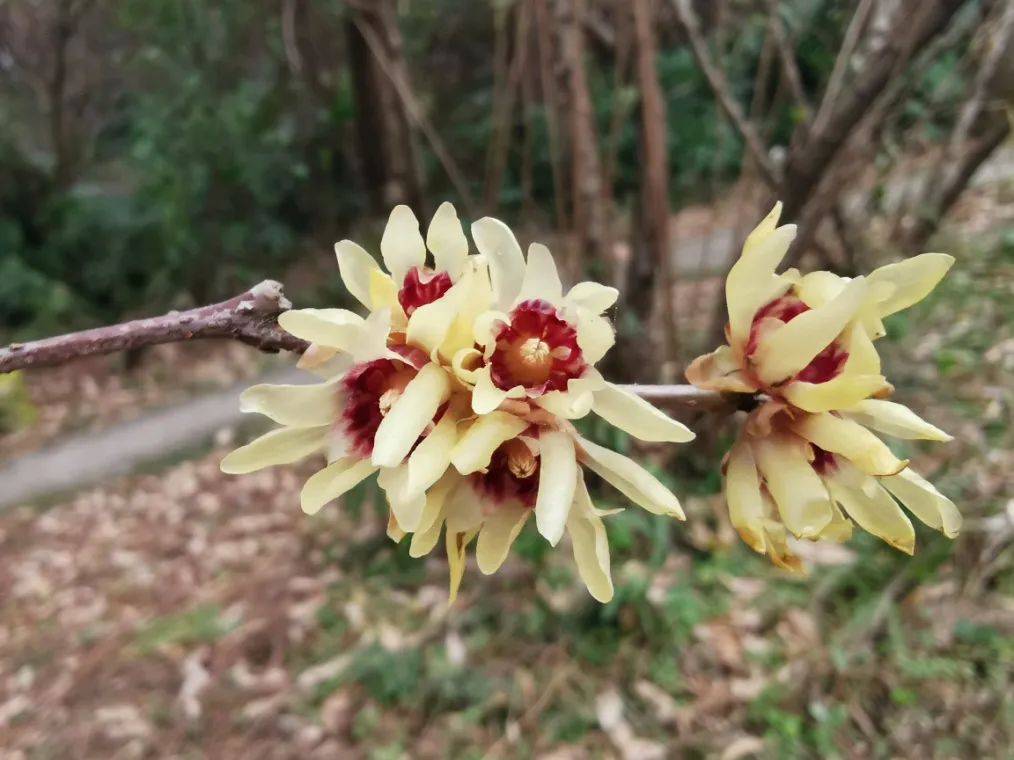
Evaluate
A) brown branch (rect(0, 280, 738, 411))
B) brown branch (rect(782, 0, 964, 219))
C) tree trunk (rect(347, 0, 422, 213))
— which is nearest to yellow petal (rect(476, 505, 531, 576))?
brown branch (rect(0, 280, 738, 411))

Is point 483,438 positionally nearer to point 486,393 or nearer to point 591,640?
point 486,393

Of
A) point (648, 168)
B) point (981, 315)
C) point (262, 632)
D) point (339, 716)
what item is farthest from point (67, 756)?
point (981, 315)

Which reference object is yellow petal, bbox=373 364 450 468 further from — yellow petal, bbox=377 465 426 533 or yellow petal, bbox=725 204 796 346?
yellow petal, bbox=725 204 796 346

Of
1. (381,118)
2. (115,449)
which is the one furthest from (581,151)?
(115,449)

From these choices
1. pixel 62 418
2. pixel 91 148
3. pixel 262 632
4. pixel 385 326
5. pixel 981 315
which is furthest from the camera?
pixel 91 148

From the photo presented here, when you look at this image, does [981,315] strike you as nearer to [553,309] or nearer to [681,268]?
[681,268]
